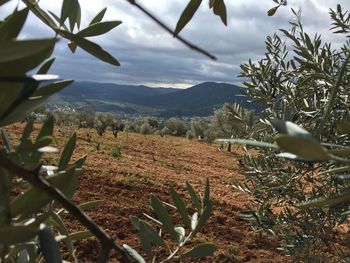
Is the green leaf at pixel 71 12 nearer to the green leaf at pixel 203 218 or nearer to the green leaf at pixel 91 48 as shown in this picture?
the green leaf at pixel 91 48

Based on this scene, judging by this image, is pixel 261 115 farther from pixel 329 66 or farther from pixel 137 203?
pixel 137 203

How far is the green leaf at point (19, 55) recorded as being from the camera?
0.33m

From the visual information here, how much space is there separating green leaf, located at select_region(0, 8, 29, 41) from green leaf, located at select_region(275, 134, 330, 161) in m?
0.26

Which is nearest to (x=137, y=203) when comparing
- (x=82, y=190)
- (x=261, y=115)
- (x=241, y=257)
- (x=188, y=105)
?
(x=82, y=190)

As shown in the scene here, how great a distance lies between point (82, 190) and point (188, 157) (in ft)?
35.7

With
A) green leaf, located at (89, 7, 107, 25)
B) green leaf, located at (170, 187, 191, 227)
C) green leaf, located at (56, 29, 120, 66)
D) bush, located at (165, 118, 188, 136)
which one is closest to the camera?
green leaf, located at (56, 29, 120, 66)

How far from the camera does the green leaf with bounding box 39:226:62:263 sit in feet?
1.67

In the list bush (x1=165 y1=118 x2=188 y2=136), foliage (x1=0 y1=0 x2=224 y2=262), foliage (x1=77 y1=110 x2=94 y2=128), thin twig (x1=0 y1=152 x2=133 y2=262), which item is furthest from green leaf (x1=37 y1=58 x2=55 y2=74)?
bush (x1=165 y1=118 x2=188 y2=136)

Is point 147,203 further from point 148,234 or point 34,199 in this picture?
point 34,199

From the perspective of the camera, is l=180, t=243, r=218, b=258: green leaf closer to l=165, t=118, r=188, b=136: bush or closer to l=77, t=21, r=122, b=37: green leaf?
l=77, t=21, r=122, b=37: green leaf

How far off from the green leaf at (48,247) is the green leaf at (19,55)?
221 millimetres

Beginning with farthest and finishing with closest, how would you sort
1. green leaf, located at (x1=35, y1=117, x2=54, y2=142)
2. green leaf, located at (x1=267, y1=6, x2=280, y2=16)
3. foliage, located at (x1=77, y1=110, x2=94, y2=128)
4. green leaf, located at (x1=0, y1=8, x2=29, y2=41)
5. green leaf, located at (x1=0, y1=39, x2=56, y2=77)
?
foliage, located at (x1=77, y1=110, x2=94, y2=128) → green leaf, located at (x1=267, y1=6, x2=280, y2=16) → green leaf, located at (x1=35, y1=117, x2=54, y2=142) → green leaf, located at (x1=0, y1=8, x2=29, y2=41) → green leaf, located at (x1=0, y1=39, x2=56, y2=77)

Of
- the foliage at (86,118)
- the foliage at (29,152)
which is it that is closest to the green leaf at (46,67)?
the foliage at (29,152)

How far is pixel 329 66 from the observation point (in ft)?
8.50
